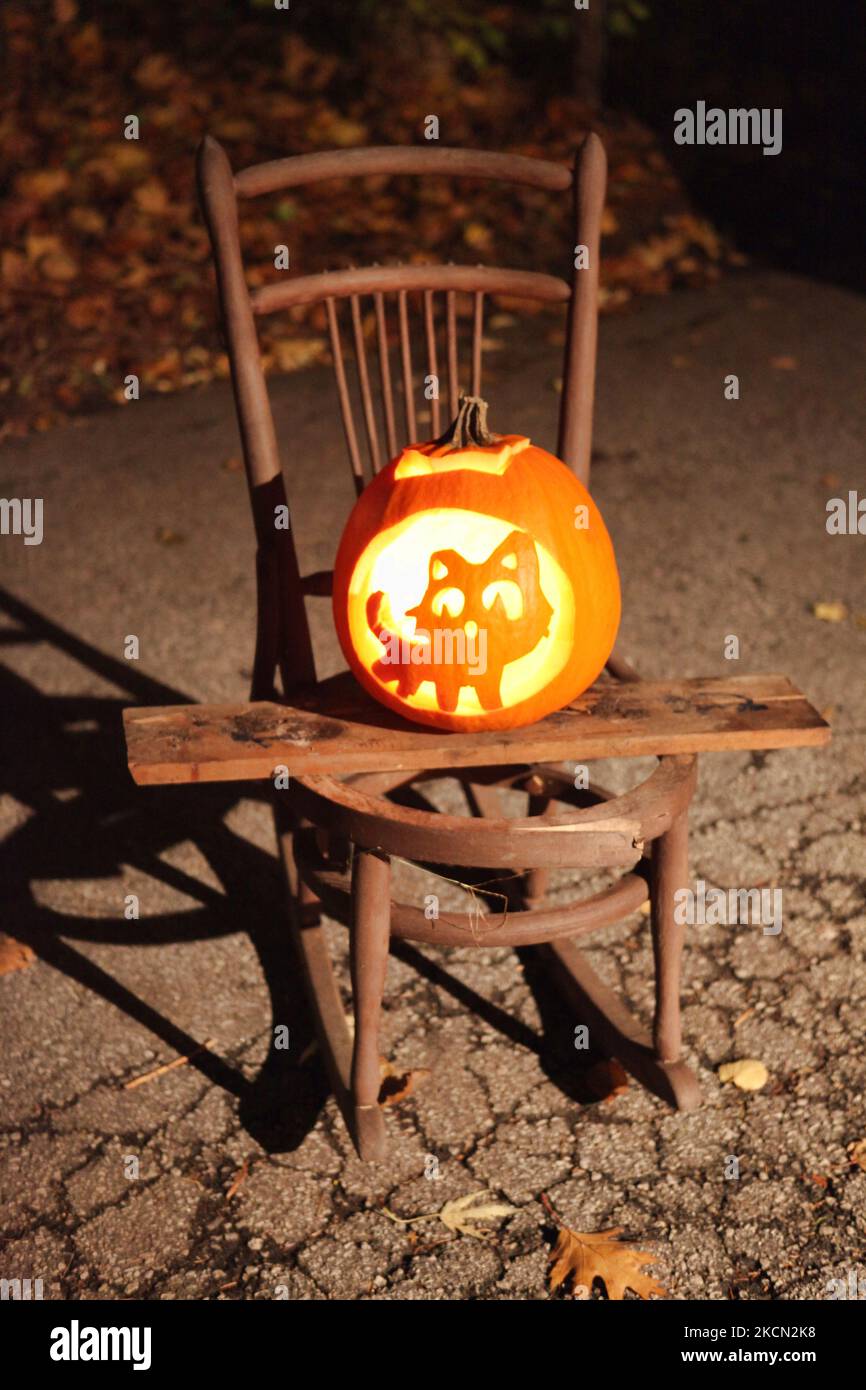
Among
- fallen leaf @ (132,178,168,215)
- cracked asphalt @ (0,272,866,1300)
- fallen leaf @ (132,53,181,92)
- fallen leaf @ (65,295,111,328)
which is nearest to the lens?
cracked asphalt @ (0,272,866,1300)

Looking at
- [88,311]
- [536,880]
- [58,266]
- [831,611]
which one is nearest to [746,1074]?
[536,880]

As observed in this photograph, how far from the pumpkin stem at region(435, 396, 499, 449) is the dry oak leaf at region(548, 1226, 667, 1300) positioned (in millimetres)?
1227

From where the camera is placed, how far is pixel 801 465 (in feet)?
15.8

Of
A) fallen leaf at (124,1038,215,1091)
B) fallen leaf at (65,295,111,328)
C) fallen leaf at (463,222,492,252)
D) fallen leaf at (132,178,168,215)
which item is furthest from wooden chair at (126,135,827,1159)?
fallen leaf at (132,178,168,215)

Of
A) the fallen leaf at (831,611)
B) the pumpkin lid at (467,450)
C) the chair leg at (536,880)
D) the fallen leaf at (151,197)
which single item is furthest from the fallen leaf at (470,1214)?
the fallen leaf at (151,197)

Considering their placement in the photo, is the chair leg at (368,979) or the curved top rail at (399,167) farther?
the curved top rail at (399,167)

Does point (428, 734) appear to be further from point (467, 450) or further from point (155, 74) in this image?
point (155, 74)

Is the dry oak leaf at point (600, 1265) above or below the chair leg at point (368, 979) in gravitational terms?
below

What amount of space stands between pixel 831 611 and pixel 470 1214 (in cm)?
233

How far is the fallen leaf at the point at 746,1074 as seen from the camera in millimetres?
2338

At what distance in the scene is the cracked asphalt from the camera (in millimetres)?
2061

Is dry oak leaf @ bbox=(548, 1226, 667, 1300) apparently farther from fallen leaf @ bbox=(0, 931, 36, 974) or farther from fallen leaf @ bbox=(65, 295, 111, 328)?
fallen leaf @ bbox=(65, 295, 111, 328)

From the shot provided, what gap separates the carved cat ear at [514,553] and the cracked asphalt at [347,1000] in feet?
3.39

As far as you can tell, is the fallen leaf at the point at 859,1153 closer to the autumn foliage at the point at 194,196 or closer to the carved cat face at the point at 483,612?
the carved cat face at the point at 483,612
